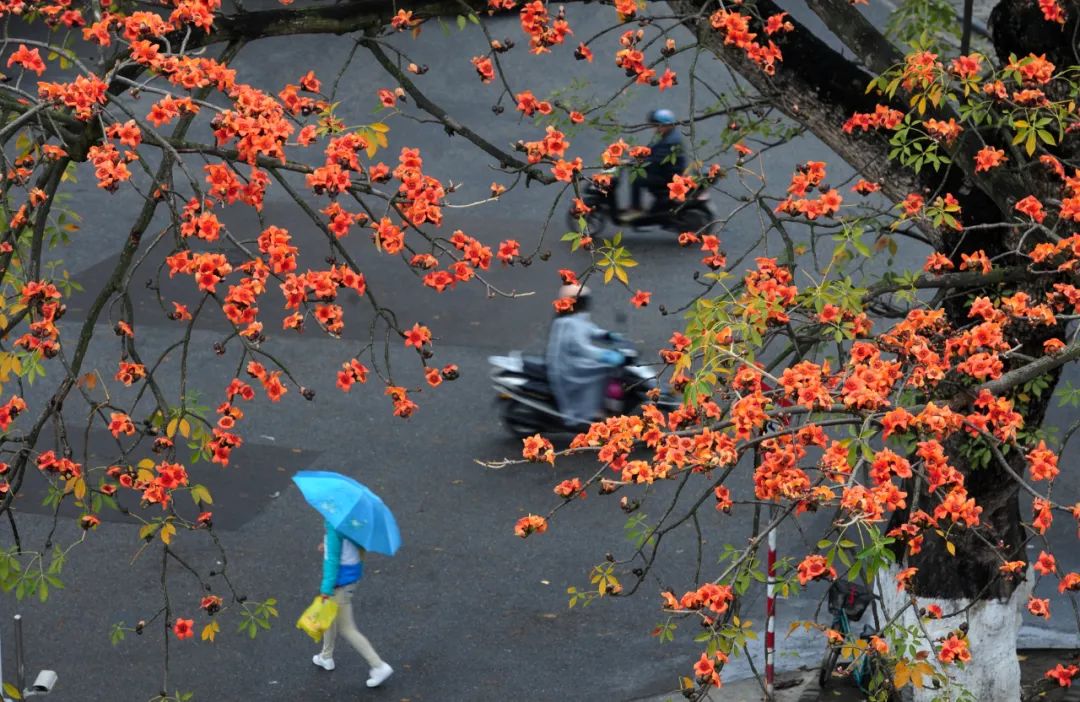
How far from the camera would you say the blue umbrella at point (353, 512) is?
9.49 metres

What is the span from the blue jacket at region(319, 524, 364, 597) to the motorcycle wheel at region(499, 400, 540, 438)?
362cm

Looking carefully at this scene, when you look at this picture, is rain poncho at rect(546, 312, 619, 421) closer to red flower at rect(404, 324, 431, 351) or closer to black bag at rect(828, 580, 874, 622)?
black bag at rect(828, 580, 874, 622)

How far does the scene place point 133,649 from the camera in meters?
10.3

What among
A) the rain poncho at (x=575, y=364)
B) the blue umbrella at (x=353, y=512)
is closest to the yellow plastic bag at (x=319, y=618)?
the blue umbrella at (x=353, y=512)

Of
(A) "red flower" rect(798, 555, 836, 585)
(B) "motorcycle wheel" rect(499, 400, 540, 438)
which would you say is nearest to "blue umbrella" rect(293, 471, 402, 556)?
(B) "motorcycle wheel" rect(499, 400, 540, 438)

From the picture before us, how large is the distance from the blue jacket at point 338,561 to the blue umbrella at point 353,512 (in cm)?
10

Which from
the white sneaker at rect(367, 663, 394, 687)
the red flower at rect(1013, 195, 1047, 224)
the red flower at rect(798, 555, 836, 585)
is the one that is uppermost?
the red flower at rect(1013, 195, 1047, 224)

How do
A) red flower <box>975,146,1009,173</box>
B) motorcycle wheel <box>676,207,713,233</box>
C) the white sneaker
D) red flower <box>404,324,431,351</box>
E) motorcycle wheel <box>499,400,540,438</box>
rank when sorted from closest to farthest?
red flower <box>404,324,431,351</box> < red flower <box>975,146,1009,173</box> < the white sneaker < motorcycle wheel <box>499,400,540,438</box> < motorcycle wheel <box>676,207,713,233</box>

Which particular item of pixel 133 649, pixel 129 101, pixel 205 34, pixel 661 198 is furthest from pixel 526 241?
pixel 205 34

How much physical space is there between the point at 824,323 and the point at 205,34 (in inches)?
136

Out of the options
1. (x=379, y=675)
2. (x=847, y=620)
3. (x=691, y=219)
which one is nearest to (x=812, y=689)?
(x=847, y=620)

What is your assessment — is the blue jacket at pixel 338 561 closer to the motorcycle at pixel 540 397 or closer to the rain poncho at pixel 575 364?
the motorcycle at pixel 540 397

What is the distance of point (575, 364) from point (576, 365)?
0.05ft

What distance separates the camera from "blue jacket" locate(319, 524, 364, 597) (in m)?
9.62
